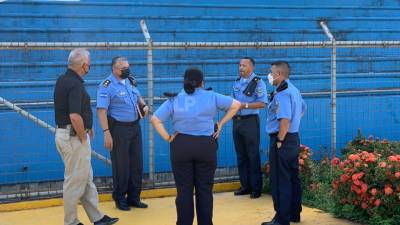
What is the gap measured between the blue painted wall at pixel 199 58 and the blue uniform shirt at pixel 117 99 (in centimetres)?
160

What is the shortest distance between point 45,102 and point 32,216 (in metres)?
1.87

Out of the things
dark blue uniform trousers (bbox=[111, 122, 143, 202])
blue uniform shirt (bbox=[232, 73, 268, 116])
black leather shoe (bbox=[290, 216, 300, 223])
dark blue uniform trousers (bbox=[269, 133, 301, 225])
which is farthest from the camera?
blue uniform shirt (bbox=[232, 73, 268, 116])

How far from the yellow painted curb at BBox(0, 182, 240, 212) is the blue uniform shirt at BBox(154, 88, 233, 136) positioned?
8.08ft

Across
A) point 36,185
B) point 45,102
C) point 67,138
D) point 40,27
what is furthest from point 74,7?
point 67,138

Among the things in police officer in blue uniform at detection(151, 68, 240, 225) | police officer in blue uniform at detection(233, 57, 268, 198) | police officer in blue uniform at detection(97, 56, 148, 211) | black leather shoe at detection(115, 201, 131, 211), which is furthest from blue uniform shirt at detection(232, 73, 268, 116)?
police officer in blue uniform at detection(151, 68, 240, 225)

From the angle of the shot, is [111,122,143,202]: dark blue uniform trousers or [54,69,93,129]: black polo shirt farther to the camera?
[111,122,143,202]: dark blue uniform trousers

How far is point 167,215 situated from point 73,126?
1745mm

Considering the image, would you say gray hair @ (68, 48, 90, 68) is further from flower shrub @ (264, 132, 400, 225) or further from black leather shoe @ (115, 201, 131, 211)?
flower shrub @ (264, 132, 400, 225)

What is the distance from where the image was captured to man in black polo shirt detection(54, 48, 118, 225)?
5617mm

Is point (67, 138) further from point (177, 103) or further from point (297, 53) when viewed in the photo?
point (297, 53)

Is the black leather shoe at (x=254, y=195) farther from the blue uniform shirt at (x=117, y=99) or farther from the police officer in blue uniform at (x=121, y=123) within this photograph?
the blue uniform shirt at (x=117, y=99)

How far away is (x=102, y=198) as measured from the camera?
747cm

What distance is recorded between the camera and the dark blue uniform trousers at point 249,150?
7.55 m

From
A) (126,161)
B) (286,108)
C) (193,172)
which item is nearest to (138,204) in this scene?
(126,161)
